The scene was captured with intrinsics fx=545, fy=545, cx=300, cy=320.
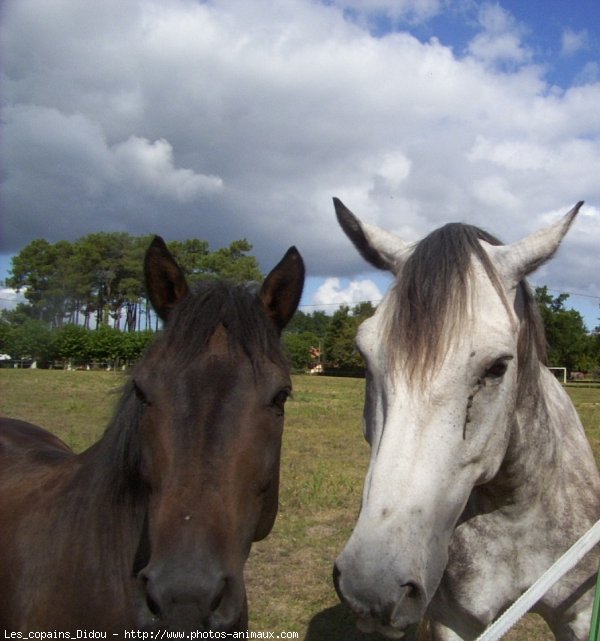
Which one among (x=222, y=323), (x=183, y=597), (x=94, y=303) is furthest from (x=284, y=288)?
(x=94, y=303)

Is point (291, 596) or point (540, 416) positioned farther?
point (291, 596)

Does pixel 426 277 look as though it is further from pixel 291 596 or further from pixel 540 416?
pixel 291 596

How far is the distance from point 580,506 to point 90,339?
47018 millimetres

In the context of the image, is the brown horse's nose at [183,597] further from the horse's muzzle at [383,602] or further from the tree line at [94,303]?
the tree line at [94,303]

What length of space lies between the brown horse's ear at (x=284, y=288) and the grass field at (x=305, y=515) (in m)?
0.47

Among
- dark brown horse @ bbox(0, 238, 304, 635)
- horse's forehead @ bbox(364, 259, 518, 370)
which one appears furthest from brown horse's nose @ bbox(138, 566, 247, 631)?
horse's forehead @ bbox(364, 259, 518, 370)

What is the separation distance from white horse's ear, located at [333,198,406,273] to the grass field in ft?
2.67

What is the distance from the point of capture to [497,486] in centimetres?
259

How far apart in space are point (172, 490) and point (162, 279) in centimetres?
96

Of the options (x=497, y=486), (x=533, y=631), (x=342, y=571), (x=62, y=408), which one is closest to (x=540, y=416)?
(x=497, y=486)

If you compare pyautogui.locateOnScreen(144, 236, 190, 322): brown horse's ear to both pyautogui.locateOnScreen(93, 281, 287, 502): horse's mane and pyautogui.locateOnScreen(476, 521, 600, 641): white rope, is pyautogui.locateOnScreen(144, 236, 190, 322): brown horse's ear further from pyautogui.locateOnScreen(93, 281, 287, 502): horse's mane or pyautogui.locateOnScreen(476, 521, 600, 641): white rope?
pyautogui.locateOnScreen(476, 521, 600, 641): white rope

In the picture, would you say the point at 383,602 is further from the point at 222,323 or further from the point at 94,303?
the point at 94,303

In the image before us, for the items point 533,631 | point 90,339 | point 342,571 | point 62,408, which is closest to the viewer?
point 342,571

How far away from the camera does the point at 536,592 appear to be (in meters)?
1.98
